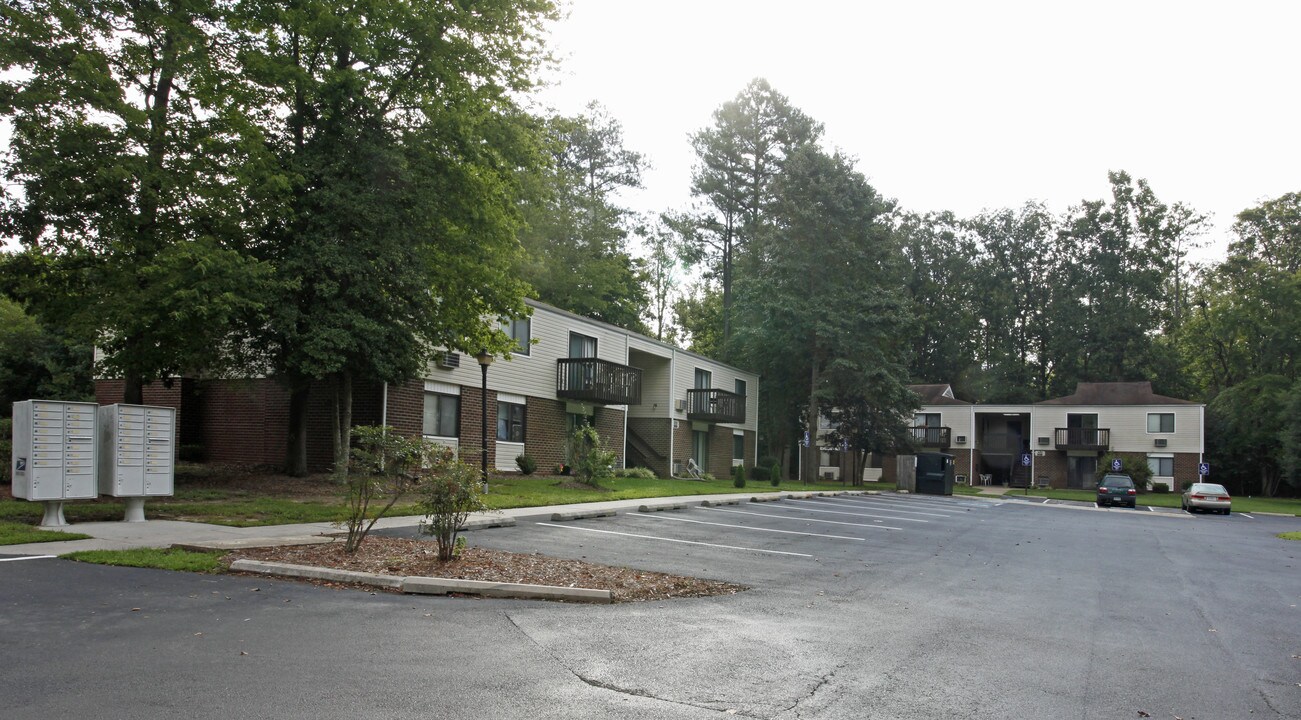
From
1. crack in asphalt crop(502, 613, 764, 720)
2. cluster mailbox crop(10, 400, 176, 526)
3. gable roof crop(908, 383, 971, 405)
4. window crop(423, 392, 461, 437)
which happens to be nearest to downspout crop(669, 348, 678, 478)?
window crop(423, 392, 461, 437)

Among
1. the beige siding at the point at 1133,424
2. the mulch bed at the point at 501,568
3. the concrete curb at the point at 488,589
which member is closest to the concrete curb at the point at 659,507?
the mulch bed at the point at 501,568

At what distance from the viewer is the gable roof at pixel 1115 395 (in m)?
56.2

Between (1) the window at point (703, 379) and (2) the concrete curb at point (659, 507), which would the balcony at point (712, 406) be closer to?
(1) the window at point (703, 379)

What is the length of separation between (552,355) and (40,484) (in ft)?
62.8

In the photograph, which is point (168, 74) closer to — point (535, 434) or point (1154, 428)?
point (535, 434)

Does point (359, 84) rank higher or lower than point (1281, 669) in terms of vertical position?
higher

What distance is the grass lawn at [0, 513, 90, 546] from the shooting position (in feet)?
36.7

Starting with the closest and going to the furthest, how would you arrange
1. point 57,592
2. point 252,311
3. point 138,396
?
point 57,592
point 252,311
point 138,396

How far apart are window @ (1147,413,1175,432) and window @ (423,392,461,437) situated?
152 ft

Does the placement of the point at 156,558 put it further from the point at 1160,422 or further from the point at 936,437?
the point at 1160,422

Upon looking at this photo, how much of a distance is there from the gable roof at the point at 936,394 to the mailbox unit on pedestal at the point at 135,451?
5292 cm

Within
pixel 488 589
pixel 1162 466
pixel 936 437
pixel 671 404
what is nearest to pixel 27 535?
pixel 488 589

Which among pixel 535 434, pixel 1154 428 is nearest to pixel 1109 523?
pixel 535 434

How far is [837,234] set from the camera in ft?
153
